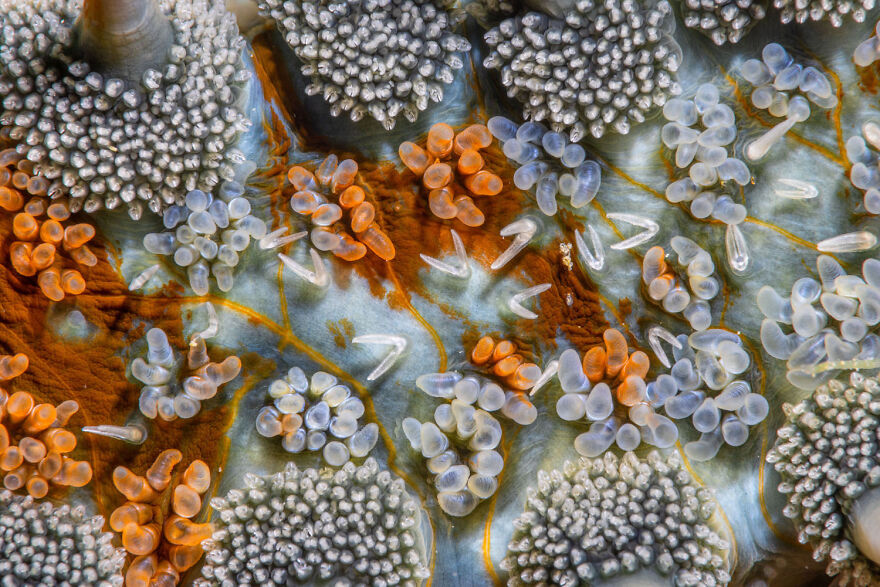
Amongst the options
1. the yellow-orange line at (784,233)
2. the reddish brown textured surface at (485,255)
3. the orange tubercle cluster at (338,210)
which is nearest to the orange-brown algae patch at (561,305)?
the reddish brown textured surface at (485,255)

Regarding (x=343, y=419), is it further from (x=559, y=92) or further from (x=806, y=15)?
(x=806, y=15)

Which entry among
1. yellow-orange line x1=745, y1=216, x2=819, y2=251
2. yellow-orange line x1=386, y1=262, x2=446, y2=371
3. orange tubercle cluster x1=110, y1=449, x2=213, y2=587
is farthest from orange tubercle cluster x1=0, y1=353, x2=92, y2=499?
yellow-orange line x1=745, y1=216, x2=819, y2=251

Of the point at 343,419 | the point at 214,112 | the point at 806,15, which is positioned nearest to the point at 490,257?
the point at 343,419

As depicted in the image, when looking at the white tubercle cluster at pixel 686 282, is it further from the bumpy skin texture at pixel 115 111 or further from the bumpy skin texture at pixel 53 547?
the bumpy skin texture at pixel 53 547

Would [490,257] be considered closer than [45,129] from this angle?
No

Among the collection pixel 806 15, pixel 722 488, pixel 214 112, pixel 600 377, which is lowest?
pixel 722 488

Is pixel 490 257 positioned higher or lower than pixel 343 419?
higher

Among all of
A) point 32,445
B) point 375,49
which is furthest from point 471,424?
point 32,445
